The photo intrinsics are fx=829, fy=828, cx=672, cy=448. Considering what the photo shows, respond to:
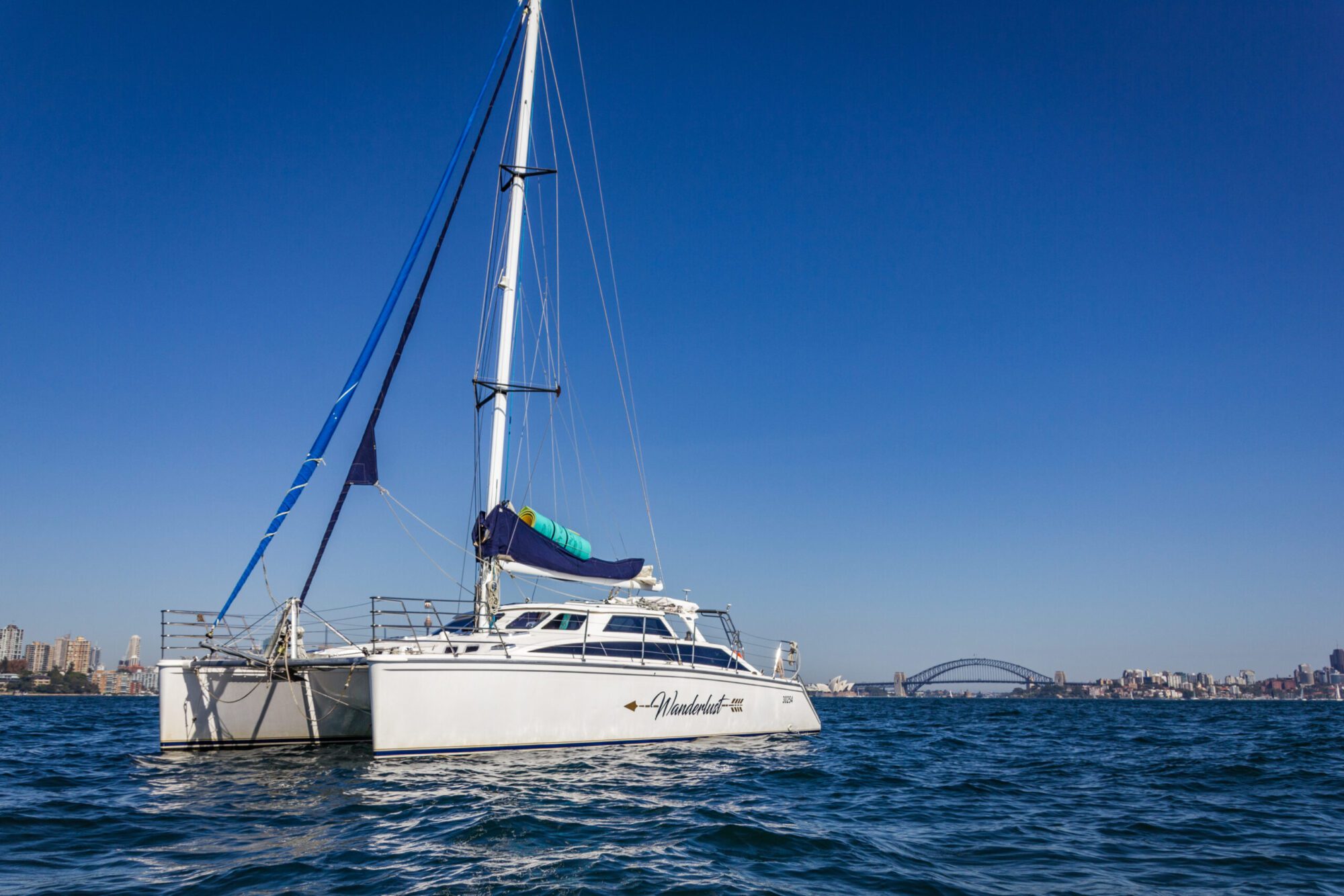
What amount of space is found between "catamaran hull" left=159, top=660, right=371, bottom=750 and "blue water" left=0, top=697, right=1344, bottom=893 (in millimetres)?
431

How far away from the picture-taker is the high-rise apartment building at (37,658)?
95.1 metres

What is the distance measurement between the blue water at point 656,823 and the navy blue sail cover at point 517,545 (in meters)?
3.46

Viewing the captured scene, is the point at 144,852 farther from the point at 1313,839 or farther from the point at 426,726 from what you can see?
the point at 1313,839

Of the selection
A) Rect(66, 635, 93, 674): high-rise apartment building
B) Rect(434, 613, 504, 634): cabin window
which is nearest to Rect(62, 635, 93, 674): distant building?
Rect(66, 635, 93, 674): high-rise apartment building

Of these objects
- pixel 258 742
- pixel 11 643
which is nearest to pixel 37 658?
pixel 11 643

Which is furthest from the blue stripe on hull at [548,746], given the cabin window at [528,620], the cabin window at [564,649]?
the cabin window at [528,620]

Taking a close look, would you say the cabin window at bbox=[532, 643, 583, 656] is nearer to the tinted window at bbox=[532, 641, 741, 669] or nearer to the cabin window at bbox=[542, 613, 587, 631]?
the tinted window at bbox=[532, 641, 741, 669]

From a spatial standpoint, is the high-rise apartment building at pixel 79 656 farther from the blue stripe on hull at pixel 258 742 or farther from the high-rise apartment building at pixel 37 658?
the blue stripe on hull at pixel 258 742

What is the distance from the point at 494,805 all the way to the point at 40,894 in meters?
3.83

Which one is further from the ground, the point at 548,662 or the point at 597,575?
the point at 597,575

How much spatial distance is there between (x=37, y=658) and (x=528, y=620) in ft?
361

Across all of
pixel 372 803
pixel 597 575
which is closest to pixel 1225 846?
pixel 372 803

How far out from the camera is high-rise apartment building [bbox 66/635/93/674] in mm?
100750

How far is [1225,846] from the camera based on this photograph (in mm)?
7551
